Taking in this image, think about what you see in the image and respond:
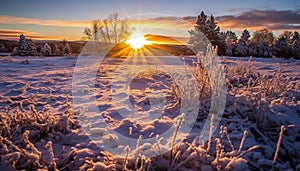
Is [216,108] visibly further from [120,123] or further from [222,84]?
[120,123]

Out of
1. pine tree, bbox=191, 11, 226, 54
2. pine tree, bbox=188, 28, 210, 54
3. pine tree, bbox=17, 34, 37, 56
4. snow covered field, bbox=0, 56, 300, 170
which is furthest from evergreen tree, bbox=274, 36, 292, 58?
pine tree, bbox=17, 34, 37, 56

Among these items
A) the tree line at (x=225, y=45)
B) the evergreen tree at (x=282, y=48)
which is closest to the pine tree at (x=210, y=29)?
the tree line at (x=225, y=45)

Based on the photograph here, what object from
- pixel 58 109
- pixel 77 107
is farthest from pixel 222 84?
pixel 58 109

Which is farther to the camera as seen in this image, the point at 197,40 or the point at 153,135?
the point at 197,40

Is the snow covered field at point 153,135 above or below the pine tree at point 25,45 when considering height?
below

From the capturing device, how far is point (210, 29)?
28.7m

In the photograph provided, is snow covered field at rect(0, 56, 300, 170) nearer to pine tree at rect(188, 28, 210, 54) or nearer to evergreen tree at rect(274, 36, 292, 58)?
pine tree at rect(188, 28, 210, 54)

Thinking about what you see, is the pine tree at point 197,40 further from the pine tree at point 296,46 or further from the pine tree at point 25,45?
the pine tree at point 25,45

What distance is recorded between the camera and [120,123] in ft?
10.2

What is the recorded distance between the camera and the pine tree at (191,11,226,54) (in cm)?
2845

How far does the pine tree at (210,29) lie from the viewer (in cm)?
2845

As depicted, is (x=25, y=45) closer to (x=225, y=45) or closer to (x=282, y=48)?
(x=225, y=45)

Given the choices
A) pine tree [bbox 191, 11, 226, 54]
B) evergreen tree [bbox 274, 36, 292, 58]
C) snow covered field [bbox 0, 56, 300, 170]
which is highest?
pine tree [bbox 191, 11, 226, 54]

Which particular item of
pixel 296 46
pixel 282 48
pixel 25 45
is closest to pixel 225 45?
pixel 282 48
